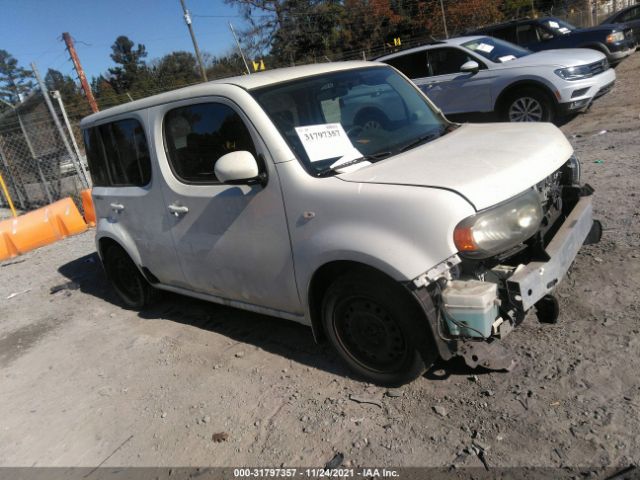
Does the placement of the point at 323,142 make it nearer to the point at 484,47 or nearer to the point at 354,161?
the point at 354,161

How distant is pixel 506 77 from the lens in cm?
837

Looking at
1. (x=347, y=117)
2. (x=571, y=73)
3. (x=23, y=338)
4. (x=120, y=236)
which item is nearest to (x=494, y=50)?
(x=571, y=73)

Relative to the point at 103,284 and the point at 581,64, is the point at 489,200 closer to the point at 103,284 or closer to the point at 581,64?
the point at 103,284

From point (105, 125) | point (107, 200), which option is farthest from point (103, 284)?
point (105, 125)

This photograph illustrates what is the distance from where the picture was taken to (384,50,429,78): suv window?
9584 mm

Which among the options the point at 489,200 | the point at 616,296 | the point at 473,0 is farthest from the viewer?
the point at 473,0

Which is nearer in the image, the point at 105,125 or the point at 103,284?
the point at 105,125

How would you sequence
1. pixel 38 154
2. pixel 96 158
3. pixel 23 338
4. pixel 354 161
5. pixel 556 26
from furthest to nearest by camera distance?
pixel 556 26, pixel 38 154, pixel 23 338, pixel 96 158, pixel 354 161

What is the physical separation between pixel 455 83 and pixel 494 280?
7.07m

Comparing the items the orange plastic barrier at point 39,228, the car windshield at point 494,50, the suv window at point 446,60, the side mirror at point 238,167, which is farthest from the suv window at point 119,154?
the car windshield at point 494,50

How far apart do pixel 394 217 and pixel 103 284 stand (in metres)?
5.05

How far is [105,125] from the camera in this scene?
478cm

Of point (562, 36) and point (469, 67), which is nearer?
point (469, 67)

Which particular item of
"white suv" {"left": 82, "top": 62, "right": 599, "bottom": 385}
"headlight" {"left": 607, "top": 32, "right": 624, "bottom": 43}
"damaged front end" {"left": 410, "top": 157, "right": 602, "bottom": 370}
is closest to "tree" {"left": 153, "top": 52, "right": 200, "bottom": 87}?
"headlight" {"left": 607, "top": 32, "right": 624, "bottom": 43}
